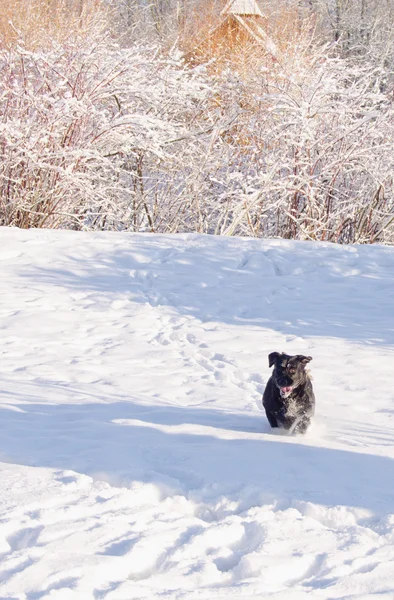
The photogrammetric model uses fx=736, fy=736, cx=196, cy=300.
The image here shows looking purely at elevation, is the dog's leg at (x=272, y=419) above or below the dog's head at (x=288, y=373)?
below

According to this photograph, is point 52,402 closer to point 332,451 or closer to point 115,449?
point 115,449

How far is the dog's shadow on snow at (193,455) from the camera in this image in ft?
13.9

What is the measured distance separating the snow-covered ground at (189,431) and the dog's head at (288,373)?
14.0 inches

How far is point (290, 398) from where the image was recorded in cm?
520

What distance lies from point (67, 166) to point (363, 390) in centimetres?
723

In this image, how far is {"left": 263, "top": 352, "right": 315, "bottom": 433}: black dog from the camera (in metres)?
5.13

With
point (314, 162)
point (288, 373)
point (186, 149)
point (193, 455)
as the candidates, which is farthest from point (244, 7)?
point (193, 455)

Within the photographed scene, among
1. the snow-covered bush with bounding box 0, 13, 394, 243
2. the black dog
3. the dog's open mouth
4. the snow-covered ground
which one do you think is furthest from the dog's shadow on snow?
the snow-covered bush with bounding box 0, 13, 394, 243

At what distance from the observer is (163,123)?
12734 mm

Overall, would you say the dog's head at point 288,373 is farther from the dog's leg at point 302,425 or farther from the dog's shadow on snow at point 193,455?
the dog's shadow on snow at point 193,455

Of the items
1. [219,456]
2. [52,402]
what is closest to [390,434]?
[219,456]

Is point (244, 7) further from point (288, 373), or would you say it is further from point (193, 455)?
point (193, 455)

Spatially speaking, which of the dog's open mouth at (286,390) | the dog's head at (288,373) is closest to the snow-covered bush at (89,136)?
the dog's head at (288,373)

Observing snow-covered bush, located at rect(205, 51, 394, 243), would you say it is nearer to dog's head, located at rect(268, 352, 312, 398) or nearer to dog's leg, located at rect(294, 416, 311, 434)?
dog's head, located at rect(268, 352, 312, 398)
